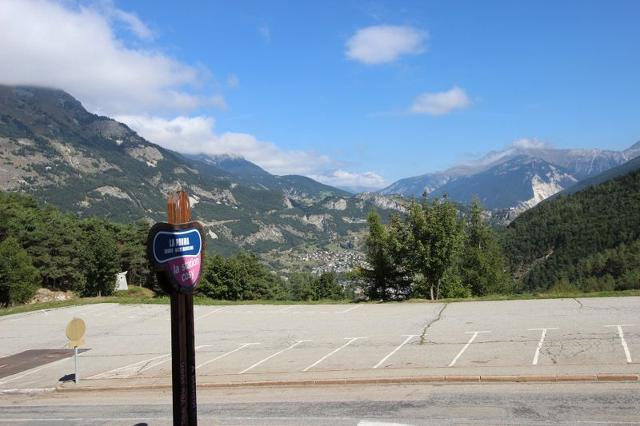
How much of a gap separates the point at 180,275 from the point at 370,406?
25.1ft

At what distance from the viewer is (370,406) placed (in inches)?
494

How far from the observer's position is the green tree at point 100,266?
2687 inches

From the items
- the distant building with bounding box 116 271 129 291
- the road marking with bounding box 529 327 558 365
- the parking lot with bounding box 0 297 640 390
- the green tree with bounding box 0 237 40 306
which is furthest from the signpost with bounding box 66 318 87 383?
the distant building with bounding box 116 271 129 291

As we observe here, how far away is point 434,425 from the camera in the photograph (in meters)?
10.9

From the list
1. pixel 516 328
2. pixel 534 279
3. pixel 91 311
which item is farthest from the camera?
pixel 534 279

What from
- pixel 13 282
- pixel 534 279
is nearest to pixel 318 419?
pixel 13 282

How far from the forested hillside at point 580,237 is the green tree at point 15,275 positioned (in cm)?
8671

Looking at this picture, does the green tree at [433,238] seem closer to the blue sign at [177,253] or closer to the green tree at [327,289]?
the blue sign at [177,253]

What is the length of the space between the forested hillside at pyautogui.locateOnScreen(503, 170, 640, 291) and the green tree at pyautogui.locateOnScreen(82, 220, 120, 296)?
256 ft

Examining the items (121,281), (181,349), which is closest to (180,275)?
(181,349)

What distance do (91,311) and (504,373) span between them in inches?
1141

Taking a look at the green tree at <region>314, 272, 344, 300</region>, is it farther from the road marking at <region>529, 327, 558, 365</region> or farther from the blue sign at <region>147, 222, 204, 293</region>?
the blue sign at <region>147, 222, 204, 293</region>

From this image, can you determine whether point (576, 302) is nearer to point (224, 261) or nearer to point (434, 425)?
point (434, 425)

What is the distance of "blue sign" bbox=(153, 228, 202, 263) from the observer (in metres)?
6.32
